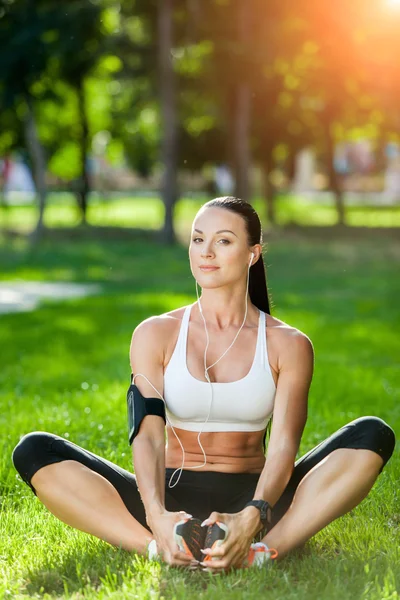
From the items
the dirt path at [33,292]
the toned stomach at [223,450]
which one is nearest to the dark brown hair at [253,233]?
the toned stomach at [223,450]

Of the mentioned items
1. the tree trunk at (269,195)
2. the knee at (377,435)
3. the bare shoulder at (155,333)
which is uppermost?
the bare shoulder at (155,333)

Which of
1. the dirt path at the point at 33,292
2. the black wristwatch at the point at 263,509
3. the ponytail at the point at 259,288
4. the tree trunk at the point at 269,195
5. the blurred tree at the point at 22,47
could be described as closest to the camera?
the black wristwatch at the point at 263,509

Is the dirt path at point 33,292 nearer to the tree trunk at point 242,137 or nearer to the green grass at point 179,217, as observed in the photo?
the tree trunk at point 242,137

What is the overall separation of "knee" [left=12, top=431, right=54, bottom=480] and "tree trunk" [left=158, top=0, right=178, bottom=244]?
1985 cm

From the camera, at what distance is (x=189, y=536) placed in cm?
400

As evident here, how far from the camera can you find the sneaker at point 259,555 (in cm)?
409

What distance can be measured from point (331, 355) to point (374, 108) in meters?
24.1

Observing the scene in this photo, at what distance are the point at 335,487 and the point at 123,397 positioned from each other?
3792mm

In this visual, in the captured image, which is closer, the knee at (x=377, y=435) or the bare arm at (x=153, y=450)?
the bare arm at (x=153, y=450)

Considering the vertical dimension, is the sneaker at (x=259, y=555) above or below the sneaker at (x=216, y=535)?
below

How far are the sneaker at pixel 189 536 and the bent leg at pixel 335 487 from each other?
337mm

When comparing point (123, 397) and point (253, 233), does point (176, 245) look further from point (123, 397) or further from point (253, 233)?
point (253, 233)

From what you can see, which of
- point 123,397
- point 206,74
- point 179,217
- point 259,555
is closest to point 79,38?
point 206,74

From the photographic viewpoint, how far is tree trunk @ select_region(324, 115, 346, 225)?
1281 inches
